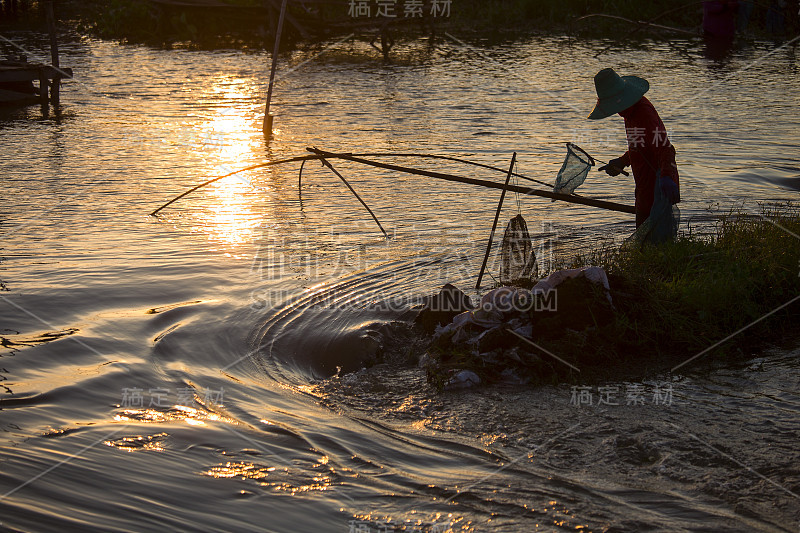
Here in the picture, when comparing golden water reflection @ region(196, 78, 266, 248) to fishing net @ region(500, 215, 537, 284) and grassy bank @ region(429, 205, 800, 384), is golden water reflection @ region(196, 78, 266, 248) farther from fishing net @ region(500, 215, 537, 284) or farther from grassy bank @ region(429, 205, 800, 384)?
grassy bank @ region(429, 205, 800, 384)

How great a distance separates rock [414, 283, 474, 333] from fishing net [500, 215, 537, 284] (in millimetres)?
474

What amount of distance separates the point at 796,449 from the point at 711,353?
112cm

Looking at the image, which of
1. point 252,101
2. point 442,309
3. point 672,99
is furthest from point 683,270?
point 252,101

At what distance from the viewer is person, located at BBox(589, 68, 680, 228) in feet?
17.3

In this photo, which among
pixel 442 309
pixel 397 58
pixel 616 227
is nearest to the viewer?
pixel 442 309

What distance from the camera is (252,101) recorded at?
14289 mm

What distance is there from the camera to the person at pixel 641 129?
5.27 meters

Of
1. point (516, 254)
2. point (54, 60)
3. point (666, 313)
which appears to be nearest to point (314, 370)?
point (516, 254)

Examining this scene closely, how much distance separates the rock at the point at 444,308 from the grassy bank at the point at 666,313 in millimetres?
429

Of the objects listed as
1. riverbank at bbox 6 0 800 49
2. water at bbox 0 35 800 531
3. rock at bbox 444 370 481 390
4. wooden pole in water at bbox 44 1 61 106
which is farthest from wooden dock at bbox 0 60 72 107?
rock at bbox 444 370 481 390

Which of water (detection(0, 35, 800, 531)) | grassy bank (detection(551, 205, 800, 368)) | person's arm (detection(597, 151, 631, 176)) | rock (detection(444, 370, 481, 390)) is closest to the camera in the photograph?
water (detection(0, 35, 800, 531))

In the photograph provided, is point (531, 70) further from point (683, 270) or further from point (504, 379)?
point (504, 379)

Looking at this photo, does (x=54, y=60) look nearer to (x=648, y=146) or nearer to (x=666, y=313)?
(x=648, y=146)

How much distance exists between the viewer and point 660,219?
17.6 feet
